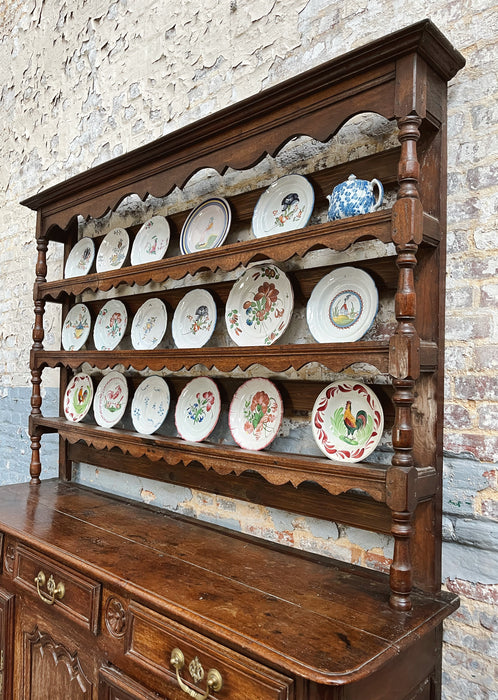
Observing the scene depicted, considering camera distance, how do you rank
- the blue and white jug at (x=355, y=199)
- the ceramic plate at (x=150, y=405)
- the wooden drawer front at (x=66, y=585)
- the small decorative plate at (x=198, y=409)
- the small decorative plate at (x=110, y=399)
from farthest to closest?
the small decorative plate at (x=110, y=399) < the ceramic plate at (x=150, y=405) < the small decorative plate at (x=198, y=409) < the wooden drawer front at (x=66, y=585) < the blue and white jug at (x=355, y=199)

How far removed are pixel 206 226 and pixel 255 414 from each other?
0.74m

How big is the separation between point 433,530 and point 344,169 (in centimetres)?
107

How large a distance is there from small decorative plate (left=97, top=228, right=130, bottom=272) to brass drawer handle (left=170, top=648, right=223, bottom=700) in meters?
1.59

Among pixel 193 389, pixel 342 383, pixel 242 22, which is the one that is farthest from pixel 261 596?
pixel 242 22

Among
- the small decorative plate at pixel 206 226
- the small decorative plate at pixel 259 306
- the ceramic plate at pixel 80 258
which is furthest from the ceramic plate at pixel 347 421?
the ceramic plate at pixel 80 258

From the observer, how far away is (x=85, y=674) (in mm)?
1596

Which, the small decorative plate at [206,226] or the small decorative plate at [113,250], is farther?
the small decorative plate at [113,250]

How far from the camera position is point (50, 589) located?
174 cm

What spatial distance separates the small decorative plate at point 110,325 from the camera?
238cm

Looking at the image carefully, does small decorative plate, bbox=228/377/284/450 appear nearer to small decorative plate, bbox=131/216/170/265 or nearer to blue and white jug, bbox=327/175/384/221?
blue and white jug, bbox=327/175/384/221

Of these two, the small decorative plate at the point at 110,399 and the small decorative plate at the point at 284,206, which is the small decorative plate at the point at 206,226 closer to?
the small decorative plate at the point at 284,206

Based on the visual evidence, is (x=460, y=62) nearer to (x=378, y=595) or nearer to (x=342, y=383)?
(x=342, y=383)

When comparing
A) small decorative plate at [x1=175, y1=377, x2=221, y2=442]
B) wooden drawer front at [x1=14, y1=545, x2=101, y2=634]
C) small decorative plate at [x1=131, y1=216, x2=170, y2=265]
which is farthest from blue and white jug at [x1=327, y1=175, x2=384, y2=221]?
wooden drawer front at [x1=14, y1=545, x2=101, y2=634]

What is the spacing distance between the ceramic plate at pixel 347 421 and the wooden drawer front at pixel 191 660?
57cm
